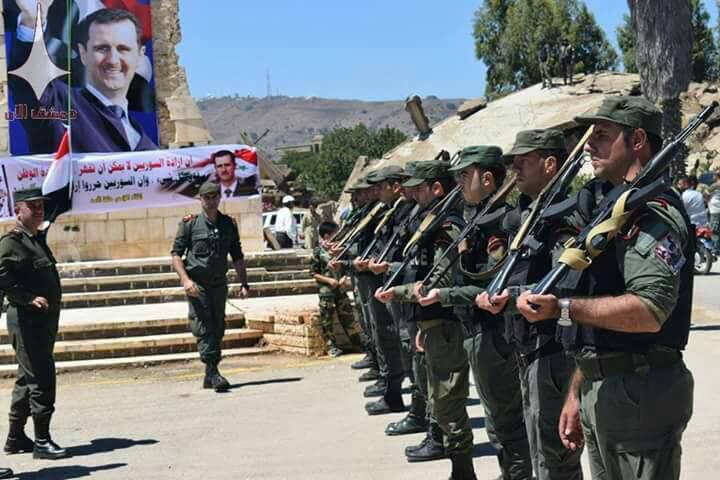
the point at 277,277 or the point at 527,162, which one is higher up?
the point at 527,162

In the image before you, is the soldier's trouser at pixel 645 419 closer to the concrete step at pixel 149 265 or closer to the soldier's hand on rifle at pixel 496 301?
the soldier's hand on rifle at pixel 496 301

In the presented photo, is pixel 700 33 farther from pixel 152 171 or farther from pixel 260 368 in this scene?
pixel 260 368

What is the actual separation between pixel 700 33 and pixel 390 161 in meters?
18.5

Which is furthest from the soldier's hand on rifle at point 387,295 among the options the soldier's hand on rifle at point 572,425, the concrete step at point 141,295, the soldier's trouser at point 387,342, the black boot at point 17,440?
the concrete step at point 141,295

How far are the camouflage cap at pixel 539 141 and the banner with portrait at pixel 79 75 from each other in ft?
44.9

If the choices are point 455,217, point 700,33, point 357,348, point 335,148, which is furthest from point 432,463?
point 335,148

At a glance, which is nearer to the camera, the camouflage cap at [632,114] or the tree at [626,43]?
the camouflage cap at [632,114]

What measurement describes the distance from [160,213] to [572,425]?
1526 centimetres

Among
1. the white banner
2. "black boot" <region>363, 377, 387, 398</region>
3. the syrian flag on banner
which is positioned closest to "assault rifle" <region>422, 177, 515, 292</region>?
"black boot" <region>363, 377, 387, 398</region>

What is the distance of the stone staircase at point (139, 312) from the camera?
1132cm

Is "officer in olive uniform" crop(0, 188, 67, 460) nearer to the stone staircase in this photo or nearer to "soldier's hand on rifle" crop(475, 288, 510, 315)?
"soldier's hand on rifle" crop(475, 288, 510, 315)

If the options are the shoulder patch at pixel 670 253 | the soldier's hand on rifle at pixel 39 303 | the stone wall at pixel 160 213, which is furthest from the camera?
the stone wall at pixel 160 213

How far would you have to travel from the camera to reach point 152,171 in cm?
1720

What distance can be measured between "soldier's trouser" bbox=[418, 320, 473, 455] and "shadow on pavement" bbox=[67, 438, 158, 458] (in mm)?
2728
